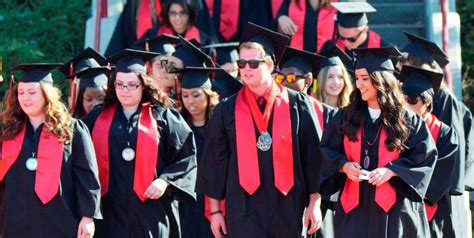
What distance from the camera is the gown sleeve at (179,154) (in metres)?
8.27

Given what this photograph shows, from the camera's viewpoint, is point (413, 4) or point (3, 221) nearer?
point (3, 221)

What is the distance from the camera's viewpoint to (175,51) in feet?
34.3

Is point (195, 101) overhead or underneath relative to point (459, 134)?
overhead

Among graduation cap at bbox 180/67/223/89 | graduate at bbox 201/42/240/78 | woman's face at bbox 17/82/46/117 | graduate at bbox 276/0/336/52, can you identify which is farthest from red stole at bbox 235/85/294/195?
graduate at bbox 276/0/336/52

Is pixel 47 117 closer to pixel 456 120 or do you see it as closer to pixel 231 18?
pixel 456 120

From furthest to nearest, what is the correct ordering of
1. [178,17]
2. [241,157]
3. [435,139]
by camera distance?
[178,17] → [435,139] → [241,157]

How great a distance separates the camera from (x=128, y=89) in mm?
8172

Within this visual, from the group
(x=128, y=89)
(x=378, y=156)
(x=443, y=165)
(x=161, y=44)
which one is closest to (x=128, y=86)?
(x=128, y=89)

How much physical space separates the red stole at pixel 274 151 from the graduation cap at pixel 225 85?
2.13 m

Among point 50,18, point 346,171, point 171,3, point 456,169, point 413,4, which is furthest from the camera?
point 50,18

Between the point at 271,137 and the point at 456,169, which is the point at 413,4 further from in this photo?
the point at 271,137

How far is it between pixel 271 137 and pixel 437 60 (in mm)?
2582

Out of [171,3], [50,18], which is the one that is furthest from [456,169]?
[50,18]

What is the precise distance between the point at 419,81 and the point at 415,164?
4.37 ft
